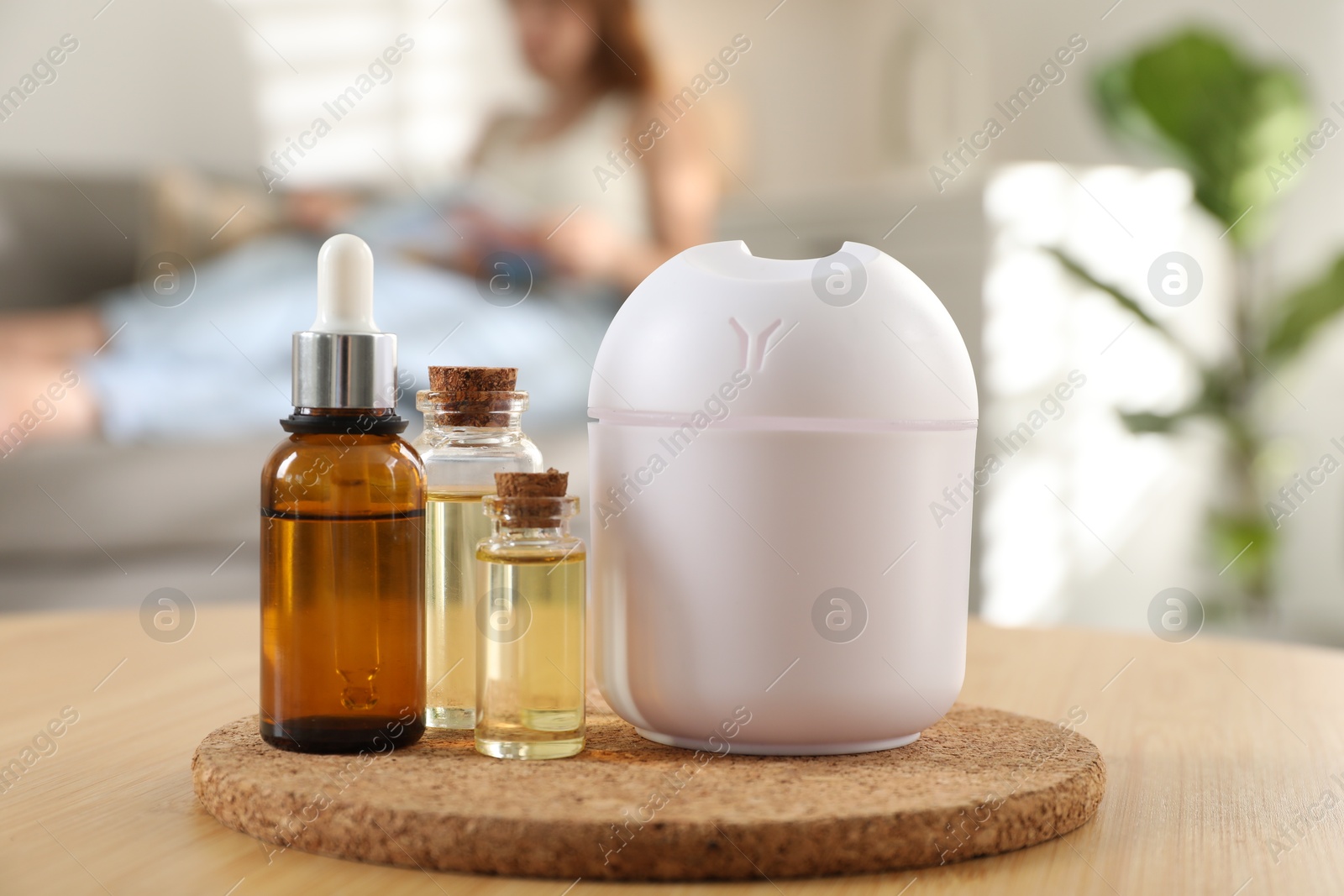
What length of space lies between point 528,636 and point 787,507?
0.40 feet

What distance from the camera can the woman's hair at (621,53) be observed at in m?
2.92

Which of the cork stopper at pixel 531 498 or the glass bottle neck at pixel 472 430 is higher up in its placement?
the glass bottle neck at pixel 472 430

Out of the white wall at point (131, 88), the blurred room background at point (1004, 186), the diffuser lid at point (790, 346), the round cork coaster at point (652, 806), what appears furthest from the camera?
the white wall at point (131, 88)

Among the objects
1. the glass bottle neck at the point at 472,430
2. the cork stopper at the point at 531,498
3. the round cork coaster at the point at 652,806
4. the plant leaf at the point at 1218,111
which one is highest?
the plant leaf at the point at 1218,111

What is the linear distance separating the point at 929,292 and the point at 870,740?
20cm

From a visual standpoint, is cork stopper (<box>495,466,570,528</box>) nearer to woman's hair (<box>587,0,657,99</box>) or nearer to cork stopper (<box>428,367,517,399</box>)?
cork stopper (<box>428,367,517,399</box>)

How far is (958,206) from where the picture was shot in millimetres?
2322

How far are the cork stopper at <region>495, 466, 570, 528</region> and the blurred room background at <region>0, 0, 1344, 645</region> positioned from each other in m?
1.51

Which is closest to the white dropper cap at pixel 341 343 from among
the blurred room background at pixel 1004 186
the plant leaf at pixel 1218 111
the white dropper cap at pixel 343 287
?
the white dropper cap at pixel 343 287

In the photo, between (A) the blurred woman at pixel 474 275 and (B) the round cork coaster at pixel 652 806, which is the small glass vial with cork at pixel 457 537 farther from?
(A) the blurred woman at pixel 474 275

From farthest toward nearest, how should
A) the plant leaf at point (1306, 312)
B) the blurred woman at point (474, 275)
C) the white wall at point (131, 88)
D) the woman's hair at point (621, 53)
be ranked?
the woman's hair at point (621, 53) → the white wall at point (131, 88) → the plant leaf at point (1306, 312) → the blurred woman at point (474, 275)

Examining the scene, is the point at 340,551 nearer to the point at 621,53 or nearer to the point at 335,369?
the point at 335,369

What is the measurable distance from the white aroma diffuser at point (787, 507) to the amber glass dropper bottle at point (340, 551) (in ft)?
0.31

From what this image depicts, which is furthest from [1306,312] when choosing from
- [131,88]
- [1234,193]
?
[131,88]
